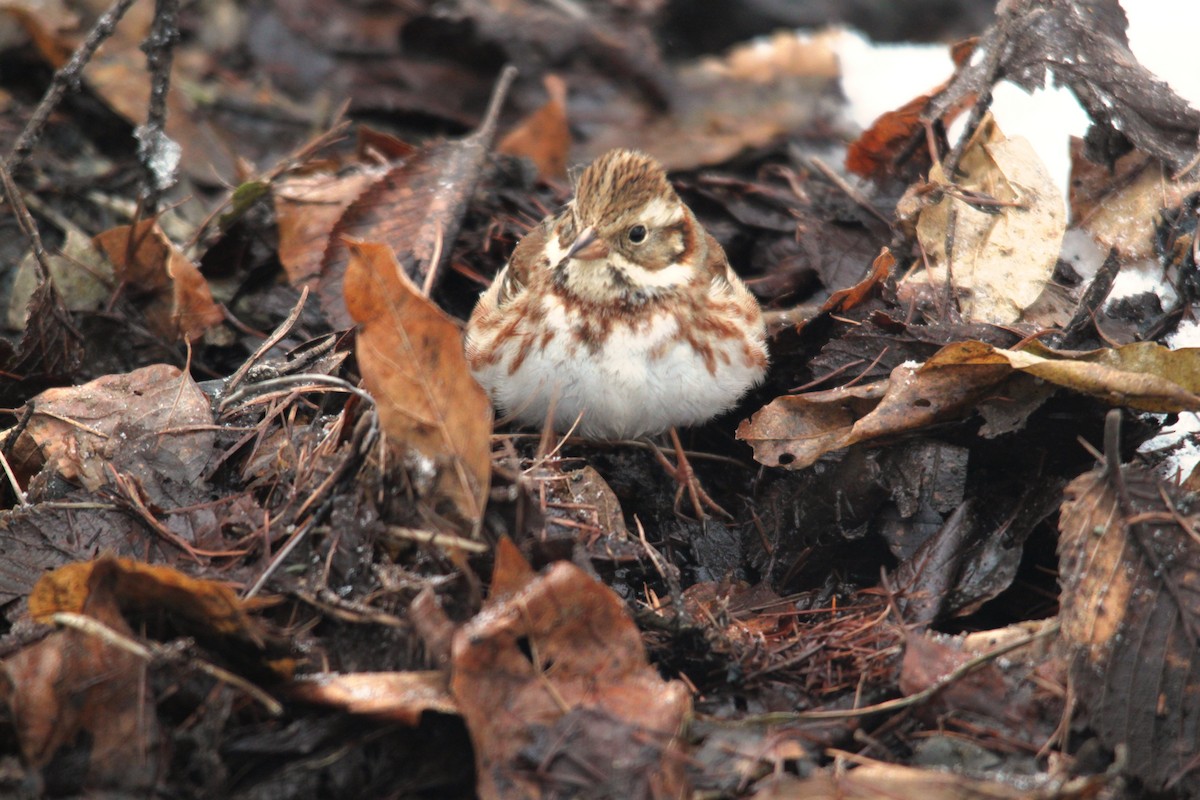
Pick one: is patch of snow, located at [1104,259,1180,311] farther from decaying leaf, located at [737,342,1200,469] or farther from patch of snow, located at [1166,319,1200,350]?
decaying leaf, located at [737,342,1200,469]

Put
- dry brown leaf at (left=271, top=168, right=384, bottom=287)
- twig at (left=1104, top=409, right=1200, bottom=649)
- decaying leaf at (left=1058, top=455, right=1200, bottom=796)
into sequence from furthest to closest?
dry brown leaf at (left=271, top=168, right=384, bottom=287), twig at (left=1104, top=409, right=1200, bottom=649), decaying leaf at (left=1058, top=455, right=1200, bottom=796)

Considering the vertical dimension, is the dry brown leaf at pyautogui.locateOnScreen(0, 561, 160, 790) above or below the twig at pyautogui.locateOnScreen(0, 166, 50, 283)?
below

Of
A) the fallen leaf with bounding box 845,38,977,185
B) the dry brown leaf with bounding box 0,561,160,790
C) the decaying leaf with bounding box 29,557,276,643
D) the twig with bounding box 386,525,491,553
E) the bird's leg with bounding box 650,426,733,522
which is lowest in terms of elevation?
the bird's leg with bounding box 650,426,733,522

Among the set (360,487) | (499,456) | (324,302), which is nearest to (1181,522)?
(499,456)

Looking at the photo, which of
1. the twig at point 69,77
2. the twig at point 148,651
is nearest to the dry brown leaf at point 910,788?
the twig at point 148,651

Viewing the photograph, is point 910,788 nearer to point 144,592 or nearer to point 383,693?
point 383,693

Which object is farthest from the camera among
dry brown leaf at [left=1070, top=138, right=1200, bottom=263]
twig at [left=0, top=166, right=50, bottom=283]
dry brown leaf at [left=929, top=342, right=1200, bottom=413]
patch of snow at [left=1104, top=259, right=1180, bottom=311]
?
dry brown leaf at [left=1070, top=138, right=1200, bottom=263]

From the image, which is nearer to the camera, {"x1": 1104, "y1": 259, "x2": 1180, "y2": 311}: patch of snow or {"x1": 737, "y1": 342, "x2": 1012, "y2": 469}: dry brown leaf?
{"x1": 737, "y1": 342, "x2": 1012, "y2": 469}: dry brown leaf

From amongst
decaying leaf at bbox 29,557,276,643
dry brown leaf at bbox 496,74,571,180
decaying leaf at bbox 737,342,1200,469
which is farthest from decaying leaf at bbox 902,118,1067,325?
decaying leaf at bbox 29,557,276,643
